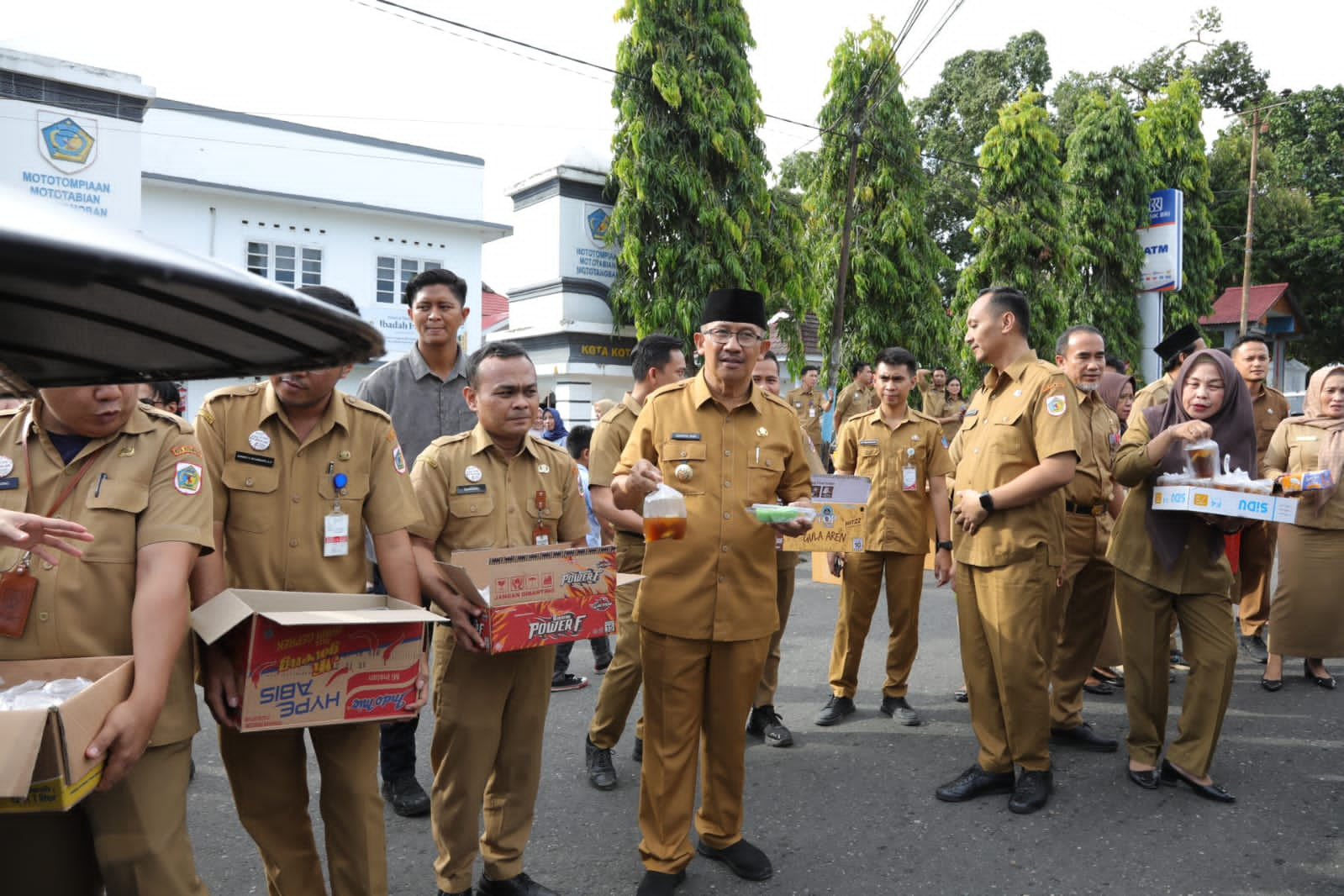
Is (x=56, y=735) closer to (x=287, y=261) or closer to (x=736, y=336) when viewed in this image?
(x=736, y=336)

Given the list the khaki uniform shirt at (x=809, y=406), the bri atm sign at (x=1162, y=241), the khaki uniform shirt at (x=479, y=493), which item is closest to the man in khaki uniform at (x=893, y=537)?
the khaki uniform shirt at (x=479, y=493)

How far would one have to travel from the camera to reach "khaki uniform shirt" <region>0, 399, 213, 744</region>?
2336 mm

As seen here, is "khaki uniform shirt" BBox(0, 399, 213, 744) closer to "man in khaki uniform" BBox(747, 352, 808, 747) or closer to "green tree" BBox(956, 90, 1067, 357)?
"man in khaki uniform" BBox(747, 352, 808, 747)

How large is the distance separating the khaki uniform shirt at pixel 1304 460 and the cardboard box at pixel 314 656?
5.55 meters

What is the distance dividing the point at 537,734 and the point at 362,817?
2.36ft

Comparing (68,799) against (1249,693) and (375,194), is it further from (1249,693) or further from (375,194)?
(375,194)

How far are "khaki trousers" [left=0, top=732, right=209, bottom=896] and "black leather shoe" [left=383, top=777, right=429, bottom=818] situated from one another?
1616 mm

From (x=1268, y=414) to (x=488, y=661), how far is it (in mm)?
6266

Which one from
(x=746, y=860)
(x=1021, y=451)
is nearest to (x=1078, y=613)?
(x=1021, y=451)

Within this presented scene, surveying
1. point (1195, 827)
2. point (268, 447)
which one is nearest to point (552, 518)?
point (268, 447)

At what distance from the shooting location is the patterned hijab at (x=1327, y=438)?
5.86 m

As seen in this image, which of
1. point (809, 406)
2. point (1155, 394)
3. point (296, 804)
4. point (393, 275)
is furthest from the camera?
point (393, 275)

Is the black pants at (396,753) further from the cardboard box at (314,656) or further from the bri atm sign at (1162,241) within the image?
the bri atm sign at (1162,241)

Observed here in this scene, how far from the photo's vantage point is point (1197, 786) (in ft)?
13.8
